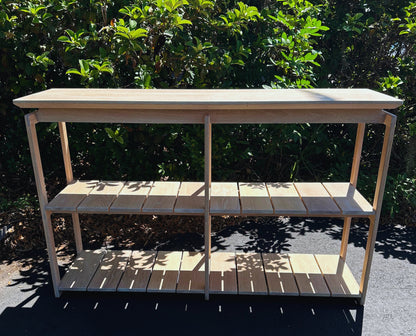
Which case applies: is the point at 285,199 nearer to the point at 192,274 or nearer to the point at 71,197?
the point at 192,274

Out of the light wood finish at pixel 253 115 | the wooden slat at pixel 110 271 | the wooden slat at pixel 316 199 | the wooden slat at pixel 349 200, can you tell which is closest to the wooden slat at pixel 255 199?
the wooden slat at pixel 316 199

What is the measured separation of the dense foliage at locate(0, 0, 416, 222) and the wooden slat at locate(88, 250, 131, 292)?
101 centimetres

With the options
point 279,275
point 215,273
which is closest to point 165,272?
point 215,273

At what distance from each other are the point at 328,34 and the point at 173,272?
3.44 metres

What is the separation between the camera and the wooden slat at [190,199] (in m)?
2.73

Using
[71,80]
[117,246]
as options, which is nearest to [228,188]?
[117,246]

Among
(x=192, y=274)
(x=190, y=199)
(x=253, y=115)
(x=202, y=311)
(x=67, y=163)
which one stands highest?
(x=253, y=115)

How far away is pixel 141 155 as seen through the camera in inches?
159

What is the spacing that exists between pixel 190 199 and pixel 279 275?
1.09 m

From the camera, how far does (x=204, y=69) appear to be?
3650mm

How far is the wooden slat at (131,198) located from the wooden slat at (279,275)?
1.31 metres

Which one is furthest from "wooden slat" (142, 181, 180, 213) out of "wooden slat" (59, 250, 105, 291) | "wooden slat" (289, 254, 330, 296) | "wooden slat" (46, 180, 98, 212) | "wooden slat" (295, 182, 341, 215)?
"wooden slat" (289, 254, 330, 296)

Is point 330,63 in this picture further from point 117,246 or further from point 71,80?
point 117,246

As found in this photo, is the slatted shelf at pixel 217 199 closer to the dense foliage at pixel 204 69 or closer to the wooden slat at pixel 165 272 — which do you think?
the dense foliage at pixel 204 69
